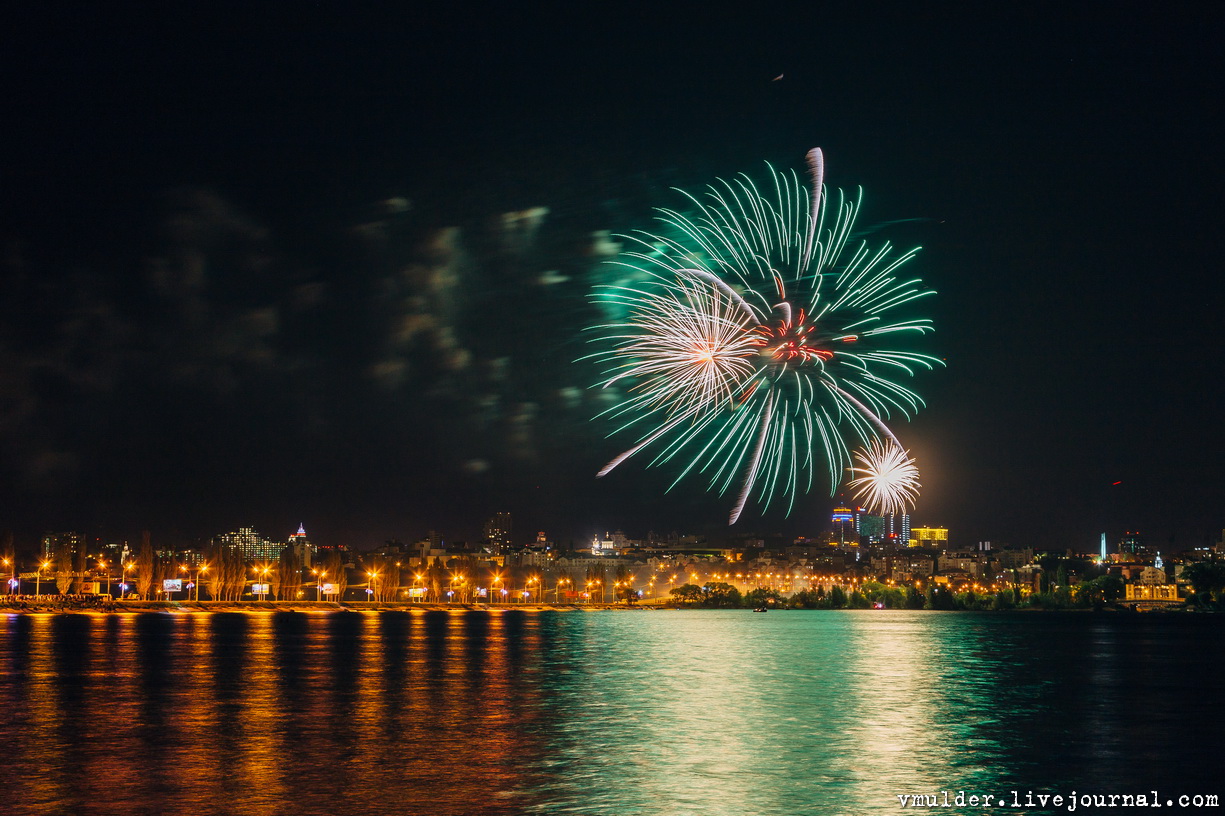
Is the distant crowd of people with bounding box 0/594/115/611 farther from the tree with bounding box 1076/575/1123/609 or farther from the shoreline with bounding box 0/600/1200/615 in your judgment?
the tree with bounding box 1076/575/1123/609

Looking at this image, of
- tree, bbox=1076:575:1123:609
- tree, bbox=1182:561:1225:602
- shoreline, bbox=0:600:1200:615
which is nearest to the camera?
shoreline, bbox=0:600:1200:615

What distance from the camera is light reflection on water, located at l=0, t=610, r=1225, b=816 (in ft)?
54.5

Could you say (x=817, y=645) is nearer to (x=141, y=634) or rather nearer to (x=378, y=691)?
(x=378, y=691)

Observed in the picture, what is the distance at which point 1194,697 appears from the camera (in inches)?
1417

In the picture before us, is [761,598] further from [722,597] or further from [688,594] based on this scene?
[688,594]

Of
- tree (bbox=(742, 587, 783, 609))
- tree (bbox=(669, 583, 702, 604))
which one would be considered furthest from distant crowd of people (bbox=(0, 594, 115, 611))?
tree (bbox=(742, 587, 783, 609))

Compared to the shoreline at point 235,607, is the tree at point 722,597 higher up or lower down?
lower down

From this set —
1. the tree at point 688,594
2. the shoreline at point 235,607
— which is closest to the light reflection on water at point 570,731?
the shoreline at point 235,607

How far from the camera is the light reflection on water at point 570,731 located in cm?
1662

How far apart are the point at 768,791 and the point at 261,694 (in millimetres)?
18085

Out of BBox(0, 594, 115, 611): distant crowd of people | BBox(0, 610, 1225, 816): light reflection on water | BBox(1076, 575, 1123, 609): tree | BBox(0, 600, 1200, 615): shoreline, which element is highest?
BBox(0, 610, 1225, 816): light reflection on water

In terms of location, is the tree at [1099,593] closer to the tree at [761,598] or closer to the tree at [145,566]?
the tree at [761,598]

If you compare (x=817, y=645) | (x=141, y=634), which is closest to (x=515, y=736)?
(x=817, y=645)

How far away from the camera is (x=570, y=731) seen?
2370 cm
